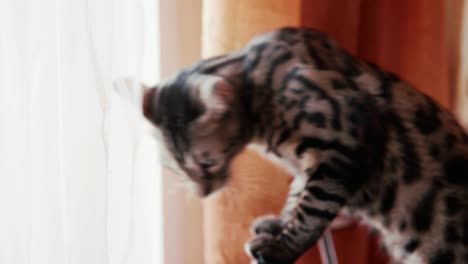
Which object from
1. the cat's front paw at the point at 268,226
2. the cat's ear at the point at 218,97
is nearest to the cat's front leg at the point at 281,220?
the cat's front paw at the point at 268,226

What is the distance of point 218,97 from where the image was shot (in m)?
0.60

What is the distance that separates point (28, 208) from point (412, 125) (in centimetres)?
47

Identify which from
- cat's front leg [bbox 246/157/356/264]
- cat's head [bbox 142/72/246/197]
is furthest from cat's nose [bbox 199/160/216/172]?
cat's front leg [bbox 246/157/356/264]

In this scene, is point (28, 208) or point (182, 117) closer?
point (182, 117)

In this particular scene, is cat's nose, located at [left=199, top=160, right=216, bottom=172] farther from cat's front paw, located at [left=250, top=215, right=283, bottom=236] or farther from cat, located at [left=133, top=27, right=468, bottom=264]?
cat's front paw, located at [left=250, top=215, right=283, bottom=236]

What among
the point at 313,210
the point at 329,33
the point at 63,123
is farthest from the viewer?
the point at 329,33

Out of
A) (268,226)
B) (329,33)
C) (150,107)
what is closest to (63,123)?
(150,107)

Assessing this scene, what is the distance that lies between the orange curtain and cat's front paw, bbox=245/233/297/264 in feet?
0.30

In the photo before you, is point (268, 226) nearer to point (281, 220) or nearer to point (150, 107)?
point (281, 220)

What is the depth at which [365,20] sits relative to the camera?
1.04m

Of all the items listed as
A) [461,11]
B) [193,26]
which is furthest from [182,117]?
[461,11]

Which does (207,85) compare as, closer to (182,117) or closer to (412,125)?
(182,117)

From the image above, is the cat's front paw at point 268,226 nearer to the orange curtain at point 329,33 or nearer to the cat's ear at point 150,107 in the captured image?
the orange curtain at point 329,33

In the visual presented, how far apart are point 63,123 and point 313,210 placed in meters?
0.34
